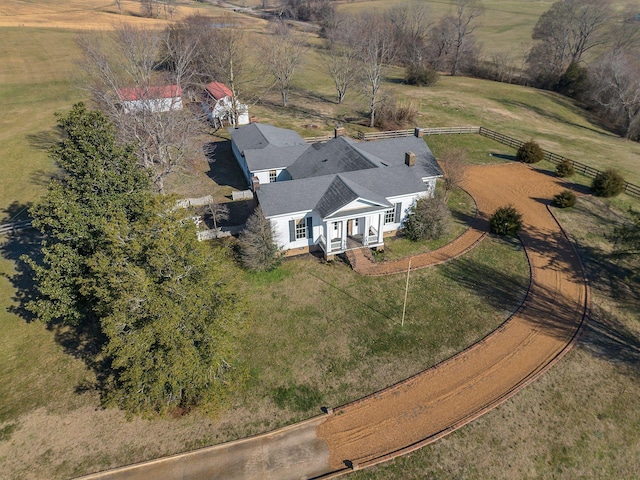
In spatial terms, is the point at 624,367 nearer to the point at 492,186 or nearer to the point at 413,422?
the point at 413,422

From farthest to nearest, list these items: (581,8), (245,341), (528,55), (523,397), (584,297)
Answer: (528,55) → (581,8) → (584,297) → (245,341) → (523,397)

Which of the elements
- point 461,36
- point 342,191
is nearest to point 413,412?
point 342,191

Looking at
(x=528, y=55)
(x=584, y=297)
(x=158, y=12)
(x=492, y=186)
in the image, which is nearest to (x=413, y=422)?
(x=584, y=297)

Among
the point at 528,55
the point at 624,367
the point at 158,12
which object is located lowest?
the point at 624,367

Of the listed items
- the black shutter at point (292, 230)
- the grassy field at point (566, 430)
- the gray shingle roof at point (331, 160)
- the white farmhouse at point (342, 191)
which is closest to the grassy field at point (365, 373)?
the grassy field at point (566, 430)

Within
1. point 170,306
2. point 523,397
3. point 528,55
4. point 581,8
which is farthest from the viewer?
point 528,55

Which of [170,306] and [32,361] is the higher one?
[170,306]
